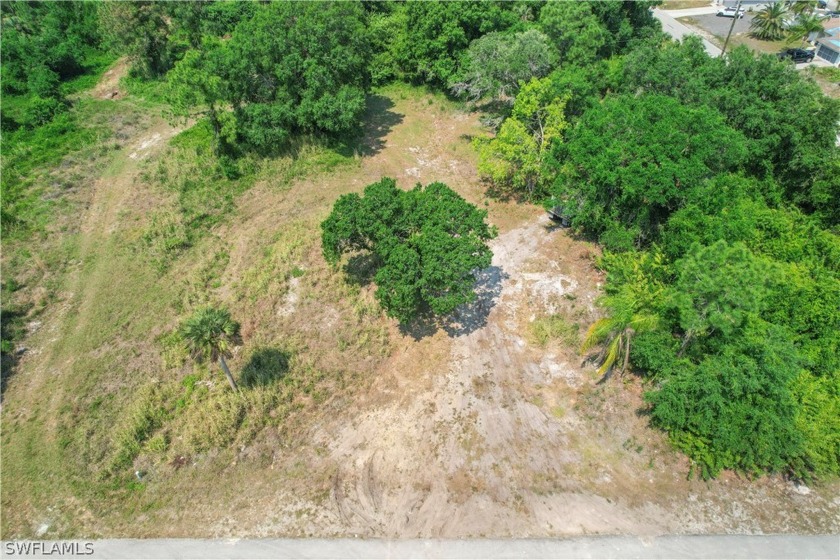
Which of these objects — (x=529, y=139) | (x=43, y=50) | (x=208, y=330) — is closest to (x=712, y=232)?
(x=529, y=139)

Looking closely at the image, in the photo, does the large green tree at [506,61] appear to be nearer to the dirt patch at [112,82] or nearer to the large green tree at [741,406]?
the large green tree at [741,406]

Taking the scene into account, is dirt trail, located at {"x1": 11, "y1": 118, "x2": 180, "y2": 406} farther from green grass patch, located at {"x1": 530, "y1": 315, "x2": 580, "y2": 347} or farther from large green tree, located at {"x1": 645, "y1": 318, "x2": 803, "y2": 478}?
large green tree, located at {"x1": 645, "y1": 318, "x2": 803, "y2": 478}

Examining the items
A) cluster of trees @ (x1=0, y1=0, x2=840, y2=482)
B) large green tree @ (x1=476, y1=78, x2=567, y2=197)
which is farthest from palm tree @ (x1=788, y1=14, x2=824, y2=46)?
large green tree @ (x1=476, y1=78, x2=567, y2=197)

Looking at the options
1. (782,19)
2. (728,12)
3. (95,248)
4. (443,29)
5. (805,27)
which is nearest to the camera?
(95,248)

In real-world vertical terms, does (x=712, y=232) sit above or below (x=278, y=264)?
above

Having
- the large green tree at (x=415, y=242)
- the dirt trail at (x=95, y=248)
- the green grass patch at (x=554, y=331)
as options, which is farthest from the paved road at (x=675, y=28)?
the dirt trail at (x=95, y=248)

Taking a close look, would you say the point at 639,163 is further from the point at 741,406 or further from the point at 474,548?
the point at 474,548
